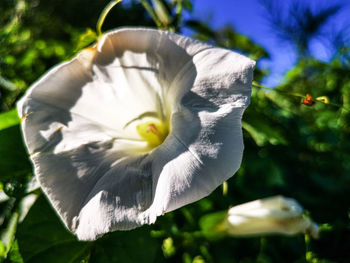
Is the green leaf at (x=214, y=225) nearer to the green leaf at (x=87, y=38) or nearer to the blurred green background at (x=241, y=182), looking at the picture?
the blurred green background at (x=241, y=182)

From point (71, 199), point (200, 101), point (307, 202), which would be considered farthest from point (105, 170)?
point (307, 202)

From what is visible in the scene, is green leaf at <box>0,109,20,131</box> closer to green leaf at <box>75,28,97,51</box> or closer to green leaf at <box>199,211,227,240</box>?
green leaf at <box>75,28,97,51</box>

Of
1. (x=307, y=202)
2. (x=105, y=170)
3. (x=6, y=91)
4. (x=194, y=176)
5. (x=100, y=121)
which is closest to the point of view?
(x=194, y=176)

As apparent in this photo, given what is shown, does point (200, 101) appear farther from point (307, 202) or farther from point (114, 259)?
point (307, 202)

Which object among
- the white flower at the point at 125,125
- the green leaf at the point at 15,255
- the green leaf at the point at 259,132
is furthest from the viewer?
the green leaf at the point at 259,132

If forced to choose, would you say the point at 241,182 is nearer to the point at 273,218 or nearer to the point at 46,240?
the point at 273,218

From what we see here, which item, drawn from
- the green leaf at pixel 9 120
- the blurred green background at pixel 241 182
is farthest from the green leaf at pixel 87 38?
the green leaf at pixel 9 120

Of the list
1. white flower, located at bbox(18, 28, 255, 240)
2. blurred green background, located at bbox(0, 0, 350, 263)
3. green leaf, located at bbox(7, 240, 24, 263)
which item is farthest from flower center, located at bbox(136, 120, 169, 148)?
green leaf, located at bbox(7, 240, 24, 263)
